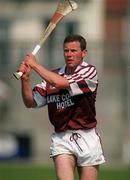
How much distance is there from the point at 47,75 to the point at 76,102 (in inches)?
20.4

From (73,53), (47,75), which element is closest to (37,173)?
(73,53)

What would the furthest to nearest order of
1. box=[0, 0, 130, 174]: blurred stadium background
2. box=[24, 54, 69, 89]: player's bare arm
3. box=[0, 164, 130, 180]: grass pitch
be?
box=[0, 0, 130, 174]: blurred stadium background
box=[0, 164, 130, 180]: grass pitch
box=[24, 54, 69, 89]: player's bare arm

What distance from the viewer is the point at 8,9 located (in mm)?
31406

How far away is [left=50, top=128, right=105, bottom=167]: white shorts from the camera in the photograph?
10.6 meters

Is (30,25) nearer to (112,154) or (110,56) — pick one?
(110,56)

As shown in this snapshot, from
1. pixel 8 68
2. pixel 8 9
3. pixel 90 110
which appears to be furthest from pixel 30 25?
pixel 90 110

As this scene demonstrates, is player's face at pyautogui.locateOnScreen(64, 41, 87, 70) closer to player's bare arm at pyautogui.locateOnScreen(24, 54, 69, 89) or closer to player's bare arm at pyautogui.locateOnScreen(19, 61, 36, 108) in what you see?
player's bare arm at pyautogui.locateOnScreen(24, 54, 69, 89)

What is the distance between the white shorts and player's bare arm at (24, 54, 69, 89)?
20.7 inches

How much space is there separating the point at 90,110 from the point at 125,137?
1270 centimetres

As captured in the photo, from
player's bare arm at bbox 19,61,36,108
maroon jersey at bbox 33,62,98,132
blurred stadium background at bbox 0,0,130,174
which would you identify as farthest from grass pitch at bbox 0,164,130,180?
maroon jersey at bbox 33,62,98,132

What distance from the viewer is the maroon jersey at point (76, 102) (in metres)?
10.6

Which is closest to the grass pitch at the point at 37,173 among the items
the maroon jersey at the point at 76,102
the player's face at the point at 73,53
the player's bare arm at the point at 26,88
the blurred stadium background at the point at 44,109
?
the blurred stadium background at the point at 44,109

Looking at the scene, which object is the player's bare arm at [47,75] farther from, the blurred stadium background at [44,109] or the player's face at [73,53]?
the blurred stadium background at [44,109]

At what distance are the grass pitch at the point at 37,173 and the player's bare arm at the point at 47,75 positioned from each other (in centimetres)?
730
